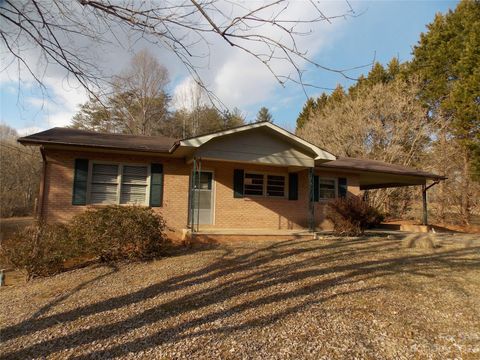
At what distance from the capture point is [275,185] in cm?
1325

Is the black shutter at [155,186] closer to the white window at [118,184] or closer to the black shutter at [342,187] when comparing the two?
the white window at [118,184]

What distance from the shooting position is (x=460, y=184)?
22.2 metres

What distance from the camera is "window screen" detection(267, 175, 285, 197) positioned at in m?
13.1

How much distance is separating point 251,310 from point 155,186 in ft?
24.2

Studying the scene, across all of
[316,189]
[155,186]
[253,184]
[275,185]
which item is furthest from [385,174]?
[155,186]

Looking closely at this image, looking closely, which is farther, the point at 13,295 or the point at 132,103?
the point at 13,295

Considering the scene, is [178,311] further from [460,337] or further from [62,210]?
[62,210]

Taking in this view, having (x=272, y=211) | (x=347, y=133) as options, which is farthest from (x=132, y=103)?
(x=347, y=133)

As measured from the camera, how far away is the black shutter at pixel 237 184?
40.7ft

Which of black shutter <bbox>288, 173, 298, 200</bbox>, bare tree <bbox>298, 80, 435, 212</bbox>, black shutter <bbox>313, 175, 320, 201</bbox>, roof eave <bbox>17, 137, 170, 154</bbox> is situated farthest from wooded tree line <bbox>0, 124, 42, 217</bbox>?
bare tree <bbox>298, 80, 435, 212</bbox>

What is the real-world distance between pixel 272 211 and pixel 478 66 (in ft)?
60.0

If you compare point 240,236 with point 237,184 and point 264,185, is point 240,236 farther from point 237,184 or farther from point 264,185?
point 264,185

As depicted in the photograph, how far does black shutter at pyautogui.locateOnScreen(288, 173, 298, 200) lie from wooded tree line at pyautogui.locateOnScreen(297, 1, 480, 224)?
1156cm

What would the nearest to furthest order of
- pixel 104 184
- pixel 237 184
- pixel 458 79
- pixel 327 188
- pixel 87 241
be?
pixel 87 241 → pixel 104 184 → pixel 237 184 → pixel 327 188 → pixel 458 79
